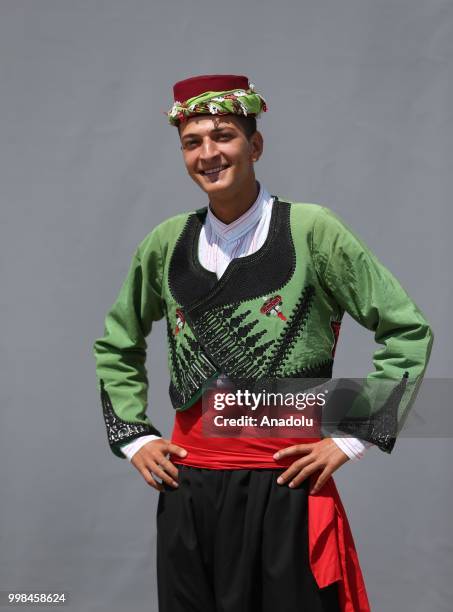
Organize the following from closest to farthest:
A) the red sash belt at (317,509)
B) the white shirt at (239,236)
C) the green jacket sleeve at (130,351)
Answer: the red sash belt at (317,509)
the white shirt at (239,236)
the green jacket sleeve at (130,351)

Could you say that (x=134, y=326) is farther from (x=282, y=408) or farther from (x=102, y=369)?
(x=282, y=408)

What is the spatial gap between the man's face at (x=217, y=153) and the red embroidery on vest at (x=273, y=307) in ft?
0.78

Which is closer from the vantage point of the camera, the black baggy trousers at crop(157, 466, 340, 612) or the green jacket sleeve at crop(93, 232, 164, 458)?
the black baggy trousers at crop(157, 466, 340, 612)

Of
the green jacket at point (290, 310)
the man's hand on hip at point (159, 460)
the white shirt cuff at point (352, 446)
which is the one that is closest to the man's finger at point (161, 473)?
the man's hand on hip at point (159, 460)

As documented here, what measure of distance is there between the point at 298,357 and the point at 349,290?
171mm

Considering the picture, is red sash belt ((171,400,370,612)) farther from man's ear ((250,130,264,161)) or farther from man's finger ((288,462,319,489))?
man's ear ((250,130,264,161))

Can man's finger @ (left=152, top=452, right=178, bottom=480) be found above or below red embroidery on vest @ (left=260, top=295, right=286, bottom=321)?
below

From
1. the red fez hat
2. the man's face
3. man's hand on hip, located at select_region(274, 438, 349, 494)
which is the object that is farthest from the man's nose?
man's hand on hip, located at select_region(274, 438, 349, 494)

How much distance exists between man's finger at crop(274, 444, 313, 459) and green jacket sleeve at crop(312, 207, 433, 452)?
11 centimetres

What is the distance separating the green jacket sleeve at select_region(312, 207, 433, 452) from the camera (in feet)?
9.13

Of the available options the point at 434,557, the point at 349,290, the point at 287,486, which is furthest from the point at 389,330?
the point at 434,557

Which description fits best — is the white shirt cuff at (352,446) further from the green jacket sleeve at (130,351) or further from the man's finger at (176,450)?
the green jacket sleeve at (130,351)

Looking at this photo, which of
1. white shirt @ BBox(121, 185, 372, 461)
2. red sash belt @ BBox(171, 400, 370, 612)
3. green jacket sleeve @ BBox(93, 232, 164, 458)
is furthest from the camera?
green jacket sleeve @ BBox(93, 232, 164, 458)

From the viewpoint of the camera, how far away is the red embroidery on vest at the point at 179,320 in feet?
9.55
